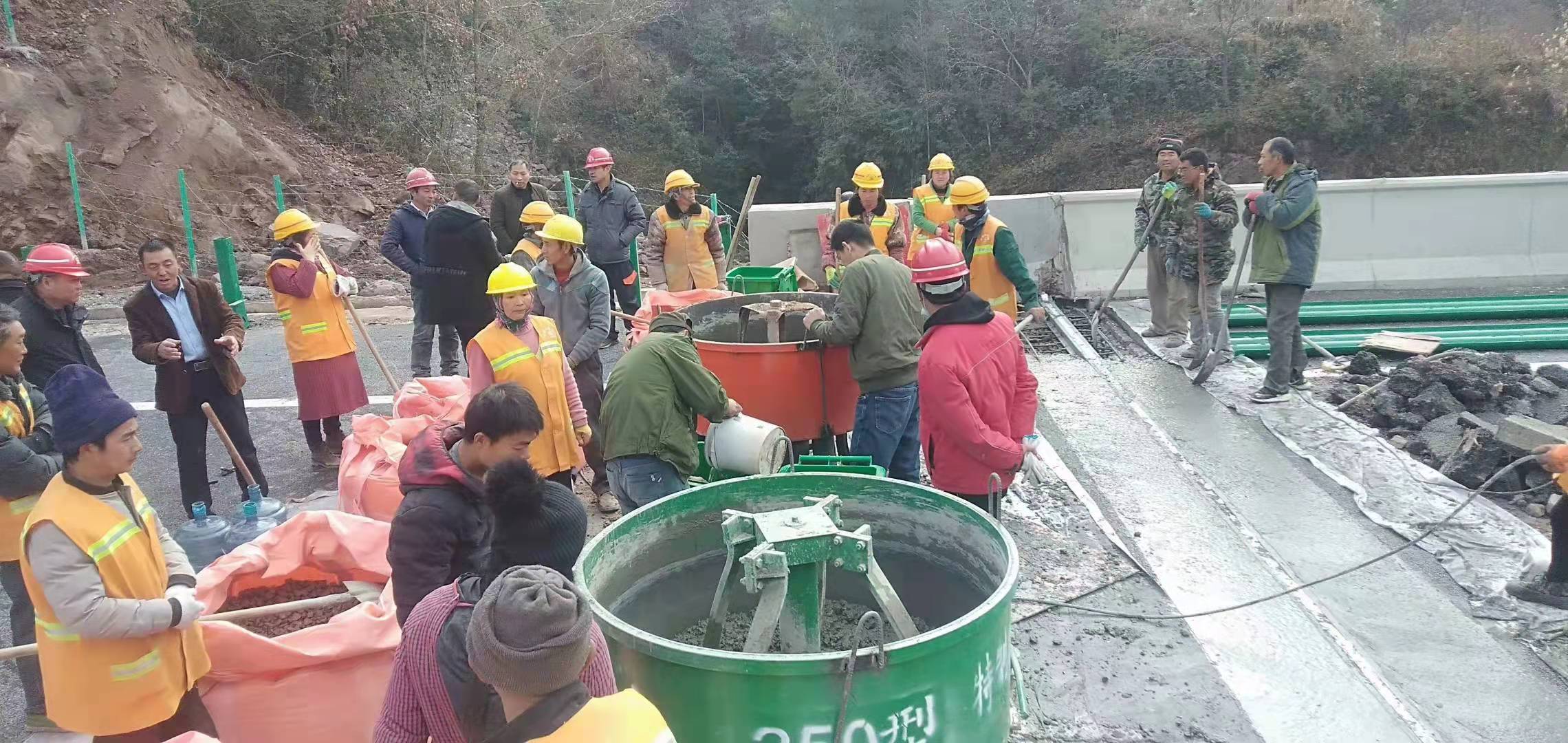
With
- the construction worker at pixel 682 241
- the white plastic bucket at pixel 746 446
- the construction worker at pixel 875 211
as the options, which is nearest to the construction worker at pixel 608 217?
the construction worker at pixel 682 241

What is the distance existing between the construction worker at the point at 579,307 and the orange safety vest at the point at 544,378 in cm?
83

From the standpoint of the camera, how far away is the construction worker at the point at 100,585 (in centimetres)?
277

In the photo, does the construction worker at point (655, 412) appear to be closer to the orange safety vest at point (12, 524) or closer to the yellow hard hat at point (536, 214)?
the orange safety vest at point (12, 524)

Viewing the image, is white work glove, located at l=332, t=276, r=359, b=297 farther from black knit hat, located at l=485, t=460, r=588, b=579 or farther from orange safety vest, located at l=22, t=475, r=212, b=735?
black knit hat, located at l=485, t=460, r=588, b=579

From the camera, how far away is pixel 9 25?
13281 mm

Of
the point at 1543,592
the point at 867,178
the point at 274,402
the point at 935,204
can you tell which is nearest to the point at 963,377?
the point at 1543,592

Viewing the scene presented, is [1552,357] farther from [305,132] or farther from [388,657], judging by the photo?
[305,132]

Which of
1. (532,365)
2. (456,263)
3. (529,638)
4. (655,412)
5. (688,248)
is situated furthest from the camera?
(688,248)

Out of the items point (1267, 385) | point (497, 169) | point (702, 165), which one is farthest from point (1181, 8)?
point (1267, 385)

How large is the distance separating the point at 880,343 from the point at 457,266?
3486 mm

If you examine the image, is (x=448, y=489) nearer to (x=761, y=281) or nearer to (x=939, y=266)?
(x=939, y=266)

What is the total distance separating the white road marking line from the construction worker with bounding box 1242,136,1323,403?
694 centimetres

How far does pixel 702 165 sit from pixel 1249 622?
77.4ft

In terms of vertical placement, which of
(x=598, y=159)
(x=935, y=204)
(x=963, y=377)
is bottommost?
(x=963, y=377)
